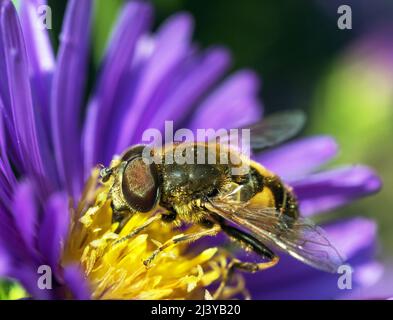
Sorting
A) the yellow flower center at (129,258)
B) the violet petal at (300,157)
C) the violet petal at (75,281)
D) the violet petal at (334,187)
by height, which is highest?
the violet petal at (300,157)

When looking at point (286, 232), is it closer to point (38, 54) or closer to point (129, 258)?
point (129, 258)

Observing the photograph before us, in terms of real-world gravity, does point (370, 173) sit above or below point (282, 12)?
below

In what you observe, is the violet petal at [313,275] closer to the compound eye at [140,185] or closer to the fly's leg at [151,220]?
the fly's leg at [151,220]

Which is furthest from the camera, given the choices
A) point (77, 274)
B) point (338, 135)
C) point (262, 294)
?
point (338, 135)

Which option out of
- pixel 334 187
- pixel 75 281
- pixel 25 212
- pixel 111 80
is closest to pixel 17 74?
pixel 25 212

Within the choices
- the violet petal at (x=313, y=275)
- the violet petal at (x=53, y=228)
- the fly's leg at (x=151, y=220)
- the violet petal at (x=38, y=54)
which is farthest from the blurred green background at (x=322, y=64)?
the violet petal at (x=53, y=228)

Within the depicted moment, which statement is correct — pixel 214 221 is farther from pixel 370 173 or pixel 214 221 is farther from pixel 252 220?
pixel 370 173

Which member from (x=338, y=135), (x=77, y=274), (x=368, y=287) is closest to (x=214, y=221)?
(x=77, y=274)
